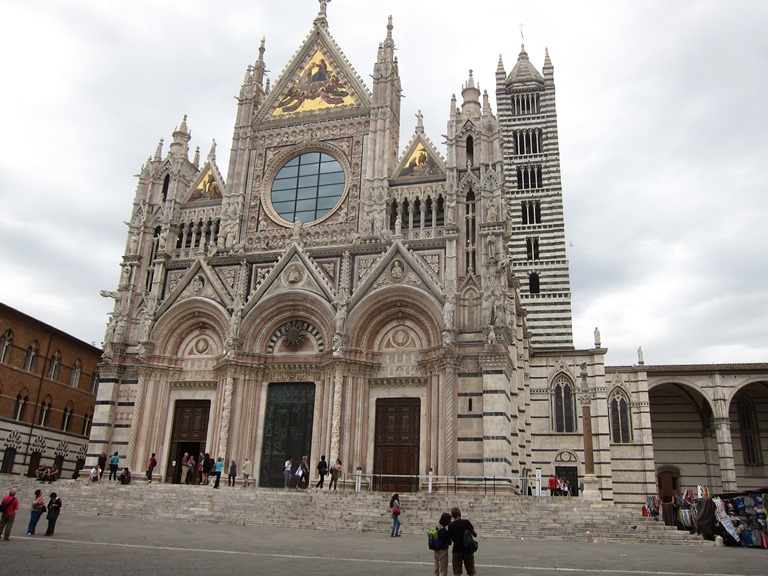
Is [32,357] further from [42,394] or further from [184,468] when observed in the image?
[184,468]

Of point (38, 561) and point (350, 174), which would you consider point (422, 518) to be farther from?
point (350, 174)

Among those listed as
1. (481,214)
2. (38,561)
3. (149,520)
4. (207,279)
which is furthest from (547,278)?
(38,561)

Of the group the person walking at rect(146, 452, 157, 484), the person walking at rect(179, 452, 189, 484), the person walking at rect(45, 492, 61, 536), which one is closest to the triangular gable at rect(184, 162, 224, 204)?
the person walking at rect(179, 452, 189, 484)

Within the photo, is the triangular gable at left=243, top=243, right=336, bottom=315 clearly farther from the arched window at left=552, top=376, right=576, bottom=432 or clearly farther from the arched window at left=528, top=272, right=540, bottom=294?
the arched window at left=528, top=272, right=540, bottom=294

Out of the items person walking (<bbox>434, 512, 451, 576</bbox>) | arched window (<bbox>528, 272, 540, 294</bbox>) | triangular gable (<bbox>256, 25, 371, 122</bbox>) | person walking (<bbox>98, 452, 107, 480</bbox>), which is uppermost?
triangular gable (<bbox>256, 25, 371, 122</bbox>)

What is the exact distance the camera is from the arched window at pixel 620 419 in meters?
37.7

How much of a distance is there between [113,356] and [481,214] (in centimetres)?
1703

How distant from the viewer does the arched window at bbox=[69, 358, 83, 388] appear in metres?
37.6

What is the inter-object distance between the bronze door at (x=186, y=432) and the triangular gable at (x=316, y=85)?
1436 centimetres

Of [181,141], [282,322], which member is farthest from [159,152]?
[282,322]

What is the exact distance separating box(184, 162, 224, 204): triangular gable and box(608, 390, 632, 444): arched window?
2428 centimetres

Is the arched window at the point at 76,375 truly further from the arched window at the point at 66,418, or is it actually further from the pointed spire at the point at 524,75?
the pointed spire at the point at 524,75

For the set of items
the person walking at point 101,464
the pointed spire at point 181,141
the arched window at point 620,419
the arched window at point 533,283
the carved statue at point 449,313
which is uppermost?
the pointed spire at point 181,141

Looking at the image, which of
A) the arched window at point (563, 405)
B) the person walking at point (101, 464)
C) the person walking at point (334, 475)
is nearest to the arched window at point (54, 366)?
the person walking at point (101, 464)
